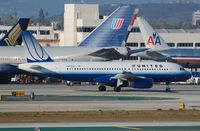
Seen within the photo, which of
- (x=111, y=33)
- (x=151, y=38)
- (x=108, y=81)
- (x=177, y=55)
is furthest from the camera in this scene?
(x=151, y=38)

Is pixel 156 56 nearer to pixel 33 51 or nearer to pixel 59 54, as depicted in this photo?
pixel 59 54

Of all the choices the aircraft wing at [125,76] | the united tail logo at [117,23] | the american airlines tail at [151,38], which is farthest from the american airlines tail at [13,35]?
the american airlines tail at [151,38]

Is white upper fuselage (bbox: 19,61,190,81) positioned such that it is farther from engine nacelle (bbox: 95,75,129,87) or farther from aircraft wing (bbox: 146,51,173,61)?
aircraft wing (bbox: 146,51,173,61)

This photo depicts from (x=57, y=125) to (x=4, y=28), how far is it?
119580 millimetres

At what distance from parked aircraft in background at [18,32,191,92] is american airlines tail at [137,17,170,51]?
49045 mm

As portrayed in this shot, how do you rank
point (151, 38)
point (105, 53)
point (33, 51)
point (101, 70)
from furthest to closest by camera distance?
point (151, 38)
point (105, 53)
point (33, 51)
point (101, 70)

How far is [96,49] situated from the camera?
305ft

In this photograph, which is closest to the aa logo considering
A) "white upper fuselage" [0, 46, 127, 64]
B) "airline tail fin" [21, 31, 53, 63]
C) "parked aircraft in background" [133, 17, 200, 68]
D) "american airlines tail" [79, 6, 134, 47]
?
"parked aircraft in background" [133, 17, 200, 68]

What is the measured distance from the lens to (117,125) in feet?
136

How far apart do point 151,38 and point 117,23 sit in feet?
116

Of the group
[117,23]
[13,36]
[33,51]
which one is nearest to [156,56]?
[117,23]

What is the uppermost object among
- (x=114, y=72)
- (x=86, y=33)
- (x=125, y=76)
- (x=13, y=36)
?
→ (x=13, y=36)

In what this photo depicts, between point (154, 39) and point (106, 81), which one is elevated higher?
point (154, 39)

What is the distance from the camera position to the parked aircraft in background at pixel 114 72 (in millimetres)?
73875
